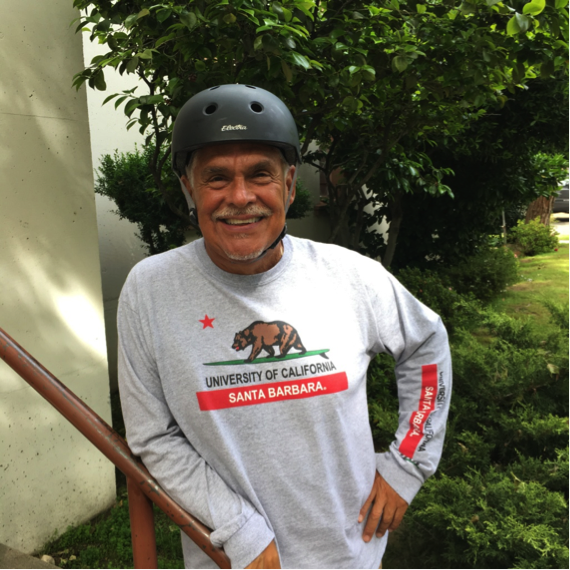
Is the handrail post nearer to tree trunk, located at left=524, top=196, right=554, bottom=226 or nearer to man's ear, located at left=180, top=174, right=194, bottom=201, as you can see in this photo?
man's ear, located at left=180, top=174, right=194, bottom=201

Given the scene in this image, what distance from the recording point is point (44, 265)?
3260 mm

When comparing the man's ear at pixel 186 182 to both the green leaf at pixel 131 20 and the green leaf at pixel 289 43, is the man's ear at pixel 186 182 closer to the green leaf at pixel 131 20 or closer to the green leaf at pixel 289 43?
the green leaf at pixel 289 43

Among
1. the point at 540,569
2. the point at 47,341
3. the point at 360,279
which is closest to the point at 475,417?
the point at 540,569

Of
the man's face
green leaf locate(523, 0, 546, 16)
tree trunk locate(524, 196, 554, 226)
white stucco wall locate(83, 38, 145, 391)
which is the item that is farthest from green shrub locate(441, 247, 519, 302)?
the man's face

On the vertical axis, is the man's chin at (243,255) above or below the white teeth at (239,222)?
below

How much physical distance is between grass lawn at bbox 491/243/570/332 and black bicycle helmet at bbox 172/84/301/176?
5561 mm

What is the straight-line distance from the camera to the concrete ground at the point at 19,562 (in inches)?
94.2

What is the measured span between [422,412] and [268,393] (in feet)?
1.84

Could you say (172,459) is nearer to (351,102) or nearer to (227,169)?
(227,169)

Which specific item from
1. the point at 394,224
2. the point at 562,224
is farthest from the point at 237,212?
the point at 562,224

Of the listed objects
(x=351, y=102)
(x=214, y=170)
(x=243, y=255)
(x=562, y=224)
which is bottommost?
(x=562, y=224)

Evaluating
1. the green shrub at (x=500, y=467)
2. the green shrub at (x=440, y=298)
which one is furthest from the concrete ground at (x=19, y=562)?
the green shrub at (x=440, y=298)

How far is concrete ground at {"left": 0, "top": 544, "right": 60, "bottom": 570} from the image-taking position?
239cm

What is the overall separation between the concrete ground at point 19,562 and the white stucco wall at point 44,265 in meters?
0.71
